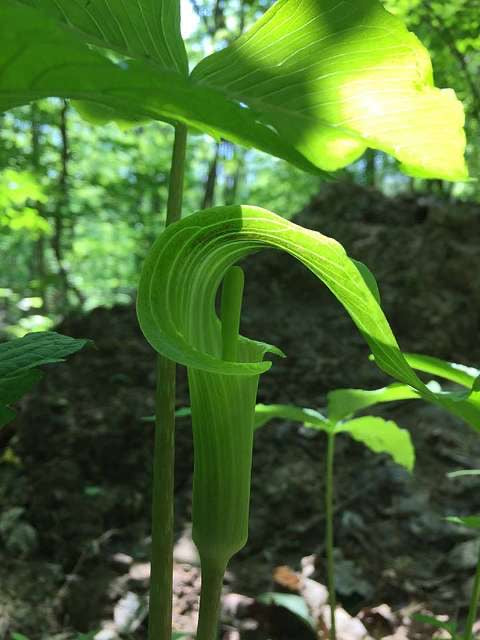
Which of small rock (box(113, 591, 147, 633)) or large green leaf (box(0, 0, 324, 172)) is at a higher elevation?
large green leaf (box(0, 0, 324, 172))

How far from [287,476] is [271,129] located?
→ 1.76m

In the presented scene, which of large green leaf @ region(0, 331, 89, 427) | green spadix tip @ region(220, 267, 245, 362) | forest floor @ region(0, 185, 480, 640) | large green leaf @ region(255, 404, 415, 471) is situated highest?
green spadix tip @ region(220, 267, 245, 362)

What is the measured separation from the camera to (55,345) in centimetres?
74

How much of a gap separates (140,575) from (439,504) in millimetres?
1095

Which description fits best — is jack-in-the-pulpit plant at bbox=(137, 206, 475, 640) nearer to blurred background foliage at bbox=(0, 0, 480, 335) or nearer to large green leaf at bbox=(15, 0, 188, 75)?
large green leaf at bbox=(15, 0, 188, 75)

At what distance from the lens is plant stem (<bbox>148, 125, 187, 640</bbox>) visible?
711 millimetres

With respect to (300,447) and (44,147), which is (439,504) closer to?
(300,447)

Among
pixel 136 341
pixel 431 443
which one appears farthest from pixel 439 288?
pixel 136 341

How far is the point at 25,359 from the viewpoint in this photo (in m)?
0.70

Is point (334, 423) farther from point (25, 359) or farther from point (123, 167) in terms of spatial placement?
point (123, 167)

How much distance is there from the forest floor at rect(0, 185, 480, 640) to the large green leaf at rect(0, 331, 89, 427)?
1.34 feet

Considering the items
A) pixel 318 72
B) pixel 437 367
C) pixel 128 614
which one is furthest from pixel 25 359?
pixel 128 614

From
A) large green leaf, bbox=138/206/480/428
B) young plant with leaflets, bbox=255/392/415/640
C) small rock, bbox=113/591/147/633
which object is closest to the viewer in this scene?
large green leaf, bbox=138/206/480/428

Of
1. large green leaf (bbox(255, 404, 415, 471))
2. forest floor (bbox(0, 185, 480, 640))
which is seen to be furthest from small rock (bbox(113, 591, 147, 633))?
large green leaf (bbox(255, 404, 415, 471))
